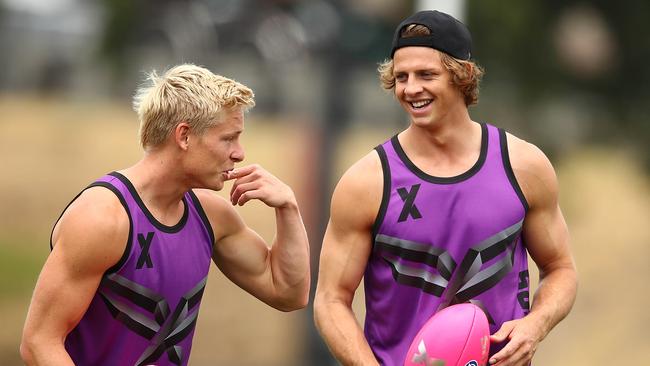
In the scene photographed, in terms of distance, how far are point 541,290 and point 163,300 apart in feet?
5.68

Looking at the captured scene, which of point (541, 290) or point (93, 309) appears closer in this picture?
point (93, 309)

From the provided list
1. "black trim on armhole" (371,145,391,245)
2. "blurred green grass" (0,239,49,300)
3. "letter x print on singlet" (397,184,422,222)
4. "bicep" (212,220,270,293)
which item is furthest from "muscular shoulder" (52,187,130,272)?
"blurred green grass" (0,239,49,300)

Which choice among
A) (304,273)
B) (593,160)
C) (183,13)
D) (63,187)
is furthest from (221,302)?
(304,273)

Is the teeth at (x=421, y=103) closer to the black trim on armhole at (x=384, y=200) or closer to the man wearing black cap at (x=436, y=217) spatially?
the man wearing black cap at (x=436, y=217)

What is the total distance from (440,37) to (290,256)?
3.91 ft

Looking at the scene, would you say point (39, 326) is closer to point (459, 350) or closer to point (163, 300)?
point (163, 300)

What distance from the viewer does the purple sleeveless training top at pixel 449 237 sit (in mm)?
6430

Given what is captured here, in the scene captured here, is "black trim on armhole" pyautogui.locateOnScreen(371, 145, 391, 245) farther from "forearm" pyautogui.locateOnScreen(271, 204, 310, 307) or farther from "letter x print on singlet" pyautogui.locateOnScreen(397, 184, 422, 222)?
"forearm" pyautogui.locateOnScreen(271, 204, 310, 307)

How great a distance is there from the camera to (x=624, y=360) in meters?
20.7

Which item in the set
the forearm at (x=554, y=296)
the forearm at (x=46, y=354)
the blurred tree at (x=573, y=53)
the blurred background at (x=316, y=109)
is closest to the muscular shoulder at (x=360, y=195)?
the forearm at (x=554, y=296)

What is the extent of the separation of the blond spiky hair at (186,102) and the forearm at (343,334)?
3.21 feet

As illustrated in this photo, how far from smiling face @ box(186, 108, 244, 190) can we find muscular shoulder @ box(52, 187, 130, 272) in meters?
0.38

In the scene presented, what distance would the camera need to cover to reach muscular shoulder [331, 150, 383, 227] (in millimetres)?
6441

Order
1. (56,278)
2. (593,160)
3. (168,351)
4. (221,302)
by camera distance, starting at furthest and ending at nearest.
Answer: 1. (221,302)
2. (593,160)
3. (168,351)
4. (56,278)
